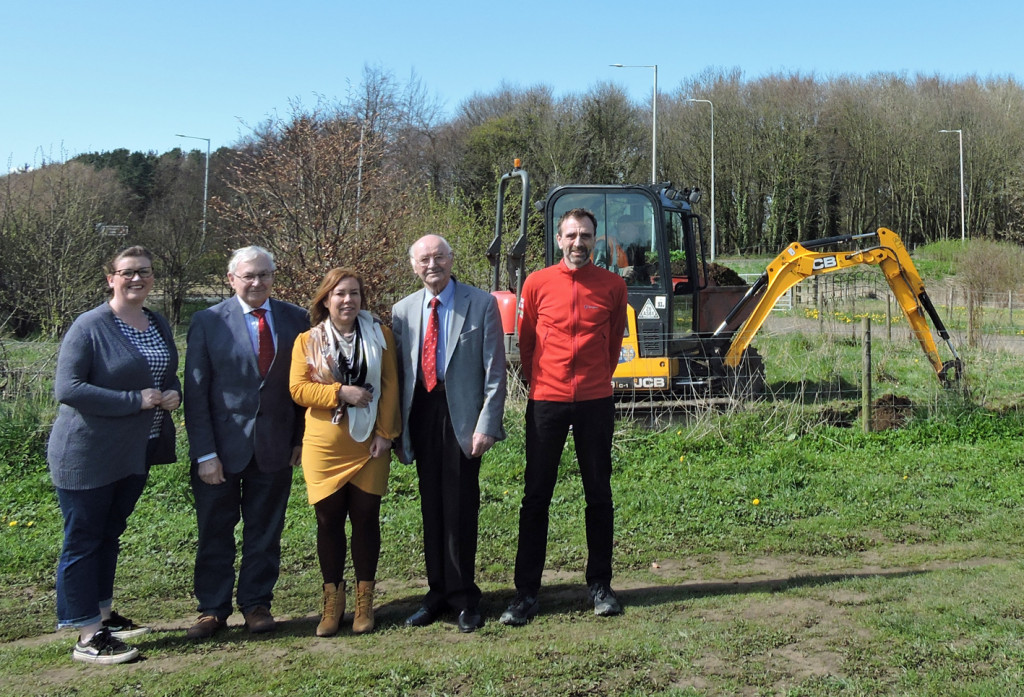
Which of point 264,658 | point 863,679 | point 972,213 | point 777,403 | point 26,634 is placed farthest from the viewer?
point 972,213

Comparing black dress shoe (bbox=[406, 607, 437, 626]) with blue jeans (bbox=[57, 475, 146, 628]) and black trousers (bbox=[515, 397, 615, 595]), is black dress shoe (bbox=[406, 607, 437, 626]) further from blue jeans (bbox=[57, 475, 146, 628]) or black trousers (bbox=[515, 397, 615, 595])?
blue jeans (bbox=[57, 475, 146, 628])

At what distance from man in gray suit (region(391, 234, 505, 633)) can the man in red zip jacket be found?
22 cm

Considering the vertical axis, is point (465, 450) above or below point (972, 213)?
below

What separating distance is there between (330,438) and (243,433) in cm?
43

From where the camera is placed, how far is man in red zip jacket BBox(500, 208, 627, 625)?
451 centimetres

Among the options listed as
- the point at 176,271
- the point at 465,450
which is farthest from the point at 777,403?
the point at 176,271

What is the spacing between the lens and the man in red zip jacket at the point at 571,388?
14.8 ft

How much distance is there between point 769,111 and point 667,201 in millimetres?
35148

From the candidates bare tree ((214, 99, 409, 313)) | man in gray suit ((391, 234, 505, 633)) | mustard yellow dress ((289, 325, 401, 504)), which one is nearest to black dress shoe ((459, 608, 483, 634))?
man in gray suit ((391, 234, 505, 633))

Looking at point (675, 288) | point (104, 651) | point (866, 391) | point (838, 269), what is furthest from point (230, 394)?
point (838, 269)

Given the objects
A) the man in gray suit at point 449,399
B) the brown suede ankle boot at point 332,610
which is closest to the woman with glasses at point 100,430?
the brown suede ankle boot at point 332,610

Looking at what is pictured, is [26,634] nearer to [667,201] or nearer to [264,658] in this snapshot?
[264,658]

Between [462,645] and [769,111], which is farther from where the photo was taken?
[769,111]

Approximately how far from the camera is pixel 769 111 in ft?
138
